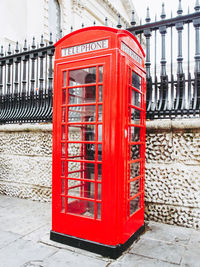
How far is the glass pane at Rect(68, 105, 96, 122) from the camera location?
105 inches

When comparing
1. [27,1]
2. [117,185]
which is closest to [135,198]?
[117,185]

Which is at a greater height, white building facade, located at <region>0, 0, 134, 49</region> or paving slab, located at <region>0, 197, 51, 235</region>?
white building facade, located at <region>0, 0, 134, 49</region>

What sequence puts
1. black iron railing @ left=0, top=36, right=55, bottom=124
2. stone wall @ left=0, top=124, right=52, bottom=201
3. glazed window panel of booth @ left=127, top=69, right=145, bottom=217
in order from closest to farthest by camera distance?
glazed window panel of booth @ left=127, top=69, right=145, bottom=217, stone wall @ left=0, top=124, right=52, bottom=201, black iron railing @ left=0, top=36, right=55, bottom=124

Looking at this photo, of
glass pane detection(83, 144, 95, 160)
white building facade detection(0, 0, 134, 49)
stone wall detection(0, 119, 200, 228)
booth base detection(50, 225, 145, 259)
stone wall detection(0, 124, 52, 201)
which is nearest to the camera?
booth base detection(50, 225, 145, 259)

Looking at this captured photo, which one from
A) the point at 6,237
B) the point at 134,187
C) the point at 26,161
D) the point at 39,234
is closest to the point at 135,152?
the point at 134,187

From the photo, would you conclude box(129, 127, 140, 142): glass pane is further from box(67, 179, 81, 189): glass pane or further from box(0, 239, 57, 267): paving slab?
box(0, 239, 57, 267): paving slab

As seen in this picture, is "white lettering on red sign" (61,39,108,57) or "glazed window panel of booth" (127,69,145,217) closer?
"white lettering on red sign" (61,39,108,57)

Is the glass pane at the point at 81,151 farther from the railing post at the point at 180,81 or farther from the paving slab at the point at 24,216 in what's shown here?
the railing post at the point at 180,81

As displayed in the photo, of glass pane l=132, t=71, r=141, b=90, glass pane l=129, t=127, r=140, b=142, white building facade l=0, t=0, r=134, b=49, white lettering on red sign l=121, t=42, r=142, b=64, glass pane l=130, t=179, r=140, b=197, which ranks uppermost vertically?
white building facade l=0, t=0, r=134, b=49

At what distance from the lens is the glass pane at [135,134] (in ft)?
9.05

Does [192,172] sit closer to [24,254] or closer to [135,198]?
[135,198]

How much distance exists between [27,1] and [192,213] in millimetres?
13583

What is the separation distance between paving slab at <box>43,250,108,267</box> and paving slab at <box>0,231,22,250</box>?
0.67m

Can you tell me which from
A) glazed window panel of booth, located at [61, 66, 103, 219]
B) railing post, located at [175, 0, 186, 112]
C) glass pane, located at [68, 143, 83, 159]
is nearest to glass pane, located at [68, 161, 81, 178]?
glazed window panel of booth, located at [61, 66, 103, 219]
